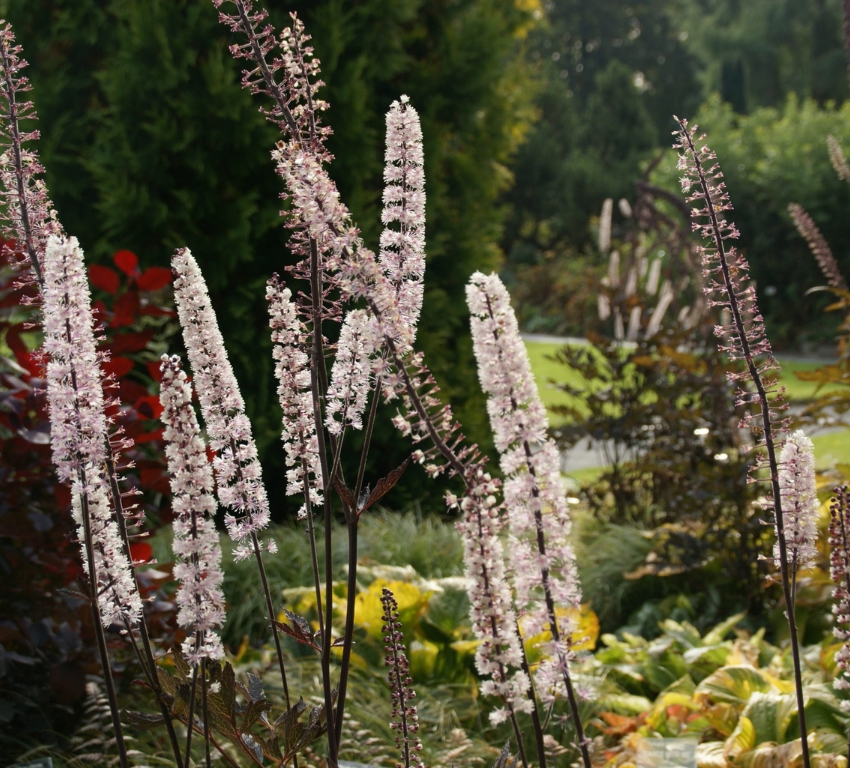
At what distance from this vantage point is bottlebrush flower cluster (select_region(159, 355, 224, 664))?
4.85ft

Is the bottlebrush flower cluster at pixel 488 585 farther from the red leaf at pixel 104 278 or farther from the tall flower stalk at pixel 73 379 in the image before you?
the red leaf at pixel 104 278

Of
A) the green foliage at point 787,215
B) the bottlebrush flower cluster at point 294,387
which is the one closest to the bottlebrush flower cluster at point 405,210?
the bottlebrush flower cluster at point 294,387

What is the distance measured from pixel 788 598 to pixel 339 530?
3.73m

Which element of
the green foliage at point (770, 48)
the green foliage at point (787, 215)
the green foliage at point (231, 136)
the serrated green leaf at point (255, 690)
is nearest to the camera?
the serrated green leaf at point (255, 690)

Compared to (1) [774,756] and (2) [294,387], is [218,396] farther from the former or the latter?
(1) [774,756]

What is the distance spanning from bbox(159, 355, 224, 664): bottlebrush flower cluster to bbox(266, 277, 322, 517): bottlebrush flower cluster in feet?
0.61

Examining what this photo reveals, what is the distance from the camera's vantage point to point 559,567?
163 centimetres

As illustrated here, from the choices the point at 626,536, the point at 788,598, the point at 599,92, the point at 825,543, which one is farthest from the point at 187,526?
the point at 599,92

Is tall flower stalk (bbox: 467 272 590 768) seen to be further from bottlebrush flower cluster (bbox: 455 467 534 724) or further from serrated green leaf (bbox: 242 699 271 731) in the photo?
serrated green leaf (bbox: 242 699 271 731)

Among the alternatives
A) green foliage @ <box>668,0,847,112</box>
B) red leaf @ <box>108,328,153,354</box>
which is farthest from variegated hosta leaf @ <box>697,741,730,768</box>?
green foliage @ <box>668,0,847,112</box>

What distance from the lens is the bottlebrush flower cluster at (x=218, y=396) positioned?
1.57 metres

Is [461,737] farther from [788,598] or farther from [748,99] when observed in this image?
[748,99]

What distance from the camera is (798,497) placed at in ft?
6.11

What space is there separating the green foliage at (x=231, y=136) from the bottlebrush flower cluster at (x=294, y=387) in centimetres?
356
